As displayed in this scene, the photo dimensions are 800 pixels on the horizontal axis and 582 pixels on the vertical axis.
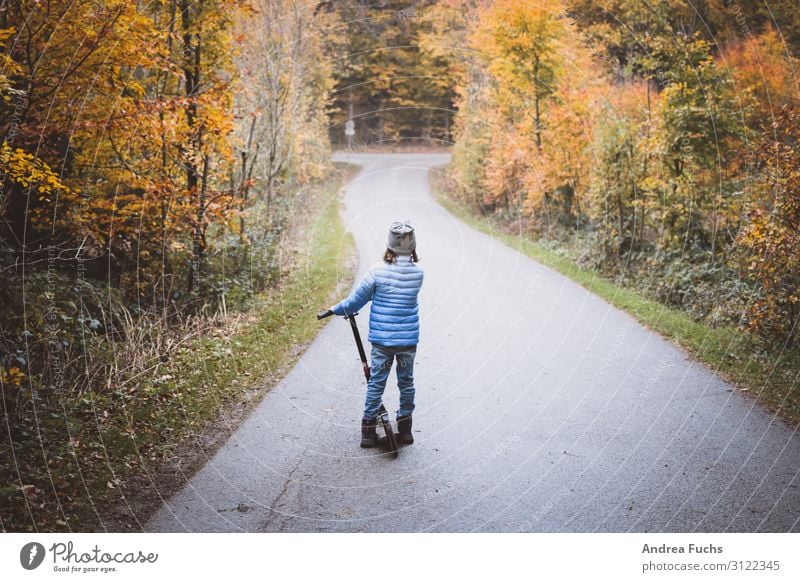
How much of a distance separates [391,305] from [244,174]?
757 centimetres

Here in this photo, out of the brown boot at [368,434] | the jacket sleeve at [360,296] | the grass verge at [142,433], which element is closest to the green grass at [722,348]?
the brown boot at [368,434]

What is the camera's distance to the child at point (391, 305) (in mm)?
5590

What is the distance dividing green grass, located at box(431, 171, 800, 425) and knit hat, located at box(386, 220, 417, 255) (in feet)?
13.4

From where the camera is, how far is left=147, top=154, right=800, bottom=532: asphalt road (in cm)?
458

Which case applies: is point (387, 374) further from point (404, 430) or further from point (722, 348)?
point (722, 348)

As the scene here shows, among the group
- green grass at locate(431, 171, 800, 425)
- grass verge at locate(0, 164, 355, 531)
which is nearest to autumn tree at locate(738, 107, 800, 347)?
green grass at locate(431, 171, 800, 425)

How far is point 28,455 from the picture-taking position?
5086 millimetres
